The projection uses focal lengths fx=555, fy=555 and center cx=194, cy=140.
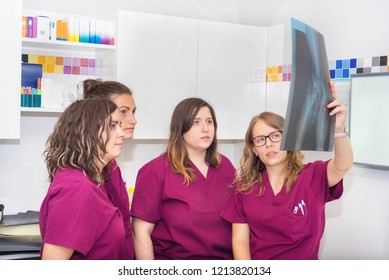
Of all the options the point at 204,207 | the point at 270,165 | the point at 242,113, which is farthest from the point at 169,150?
the point at 242,113

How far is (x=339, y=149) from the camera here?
178 centimetres

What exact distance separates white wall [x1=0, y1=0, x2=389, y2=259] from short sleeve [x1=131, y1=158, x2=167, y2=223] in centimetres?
112

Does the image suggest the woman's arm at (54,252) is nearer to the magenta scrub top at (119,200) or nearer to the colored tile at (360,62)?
the magenta scrub top at (119,200)

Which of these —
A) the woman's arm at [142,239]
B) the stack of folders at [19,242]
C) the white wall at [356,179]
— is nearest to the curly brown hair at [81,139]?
the woman's arm at [142,239]

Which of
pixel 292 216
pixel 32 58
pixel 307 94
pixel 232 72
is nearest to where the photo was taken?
pixel 307 94

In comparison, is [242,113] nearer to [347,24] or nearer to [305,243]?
[347,24]

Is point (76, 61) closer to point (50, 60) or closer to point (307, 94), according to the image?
point (50, 60)

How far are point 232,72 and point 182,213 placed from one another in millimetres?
1424

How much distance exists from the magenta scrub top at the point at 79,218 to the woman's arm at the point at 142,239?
1.67ft

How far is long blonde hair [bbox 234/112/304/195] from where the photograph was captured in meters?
2.10

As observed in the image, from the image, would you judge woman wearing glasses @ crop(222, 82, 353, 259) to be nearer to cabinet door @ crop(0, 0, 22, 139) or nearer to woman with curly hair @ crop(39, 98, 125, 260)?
woman with curly hair @ crop(39, 98, 125, 260)

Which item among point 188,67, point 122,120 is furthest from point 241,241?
point 188,67

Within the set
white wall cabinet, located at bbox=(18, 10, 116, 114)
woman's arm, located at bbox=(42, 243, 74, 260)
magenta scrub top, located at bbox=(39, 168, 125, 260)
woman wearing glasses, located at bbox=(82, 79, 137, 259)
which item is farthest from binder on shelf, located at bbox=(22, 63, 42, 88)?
woman's arm, located at bbox=(42, 243, 74, 260)
